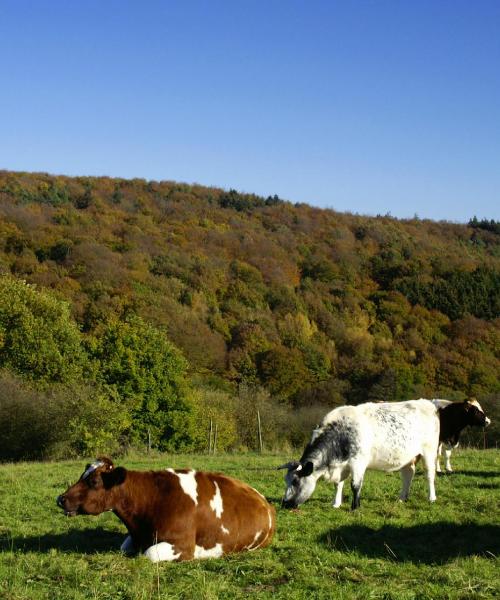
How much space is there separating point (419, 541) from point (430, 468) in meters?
2.98

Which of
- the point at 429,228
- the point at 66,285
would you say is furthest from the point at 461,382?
the point at 429,228

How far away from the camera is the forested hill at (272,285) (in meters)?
85.7

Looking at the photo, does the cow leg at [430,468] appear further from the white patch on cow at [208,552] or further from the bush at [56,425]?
the bush at [56,425]

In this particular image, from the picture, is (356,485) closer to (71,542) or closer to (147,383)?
(71,542)

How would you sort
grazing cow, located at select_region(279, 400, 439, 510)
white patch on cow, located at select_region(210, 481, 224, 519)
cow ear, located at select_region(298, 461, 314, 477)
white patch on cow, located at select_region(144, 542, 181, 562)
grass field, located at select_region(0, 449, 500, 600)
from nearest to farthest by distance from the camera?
grass field, located at select_region(0, 449, 500, 600)
white patch on cow, located at select_region(144, 542, 181, 562)
white patch on cow, located at select_region(210, 481, 224, 519)
cow ear, located at select_region(298, 461, 314, 477)
grazing cow, located at select_region(279, 400, 439, 510)

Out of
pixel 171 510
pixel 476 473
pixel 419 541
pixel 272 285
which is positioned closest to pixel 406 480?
pixel 419 541

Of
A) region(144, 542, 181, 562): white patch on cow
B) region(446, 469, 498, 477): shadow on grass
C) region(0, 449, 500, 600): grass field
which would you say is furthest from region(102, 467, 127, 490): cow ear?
region(446, 469, 498, 477): shadow on grass

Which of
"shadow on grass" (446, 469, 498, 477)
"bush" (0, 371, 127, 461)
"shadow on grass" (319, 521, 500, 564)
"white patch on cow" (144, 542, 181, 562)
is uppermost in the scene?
"white patch on cow" (144, 542, 181, 562)

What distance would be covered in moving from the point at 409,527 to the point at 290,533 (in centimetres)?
194

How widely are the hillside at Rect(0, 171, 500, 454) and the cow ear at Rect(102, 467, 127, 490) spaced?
183 ft

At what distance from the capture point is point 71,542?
952 cm

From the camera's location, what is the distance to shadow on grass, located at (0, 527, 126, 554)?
30.0ft

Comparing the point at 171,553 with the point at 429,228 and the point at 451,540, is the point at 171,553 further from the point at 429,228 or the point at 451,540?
the point at 429,228

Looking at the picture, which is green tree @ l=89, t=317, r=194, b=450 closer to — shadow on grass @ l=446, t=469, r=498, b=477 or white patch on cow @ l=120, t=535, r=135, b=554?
shadow on grass @ l=446, t=469, r=498, b=477
